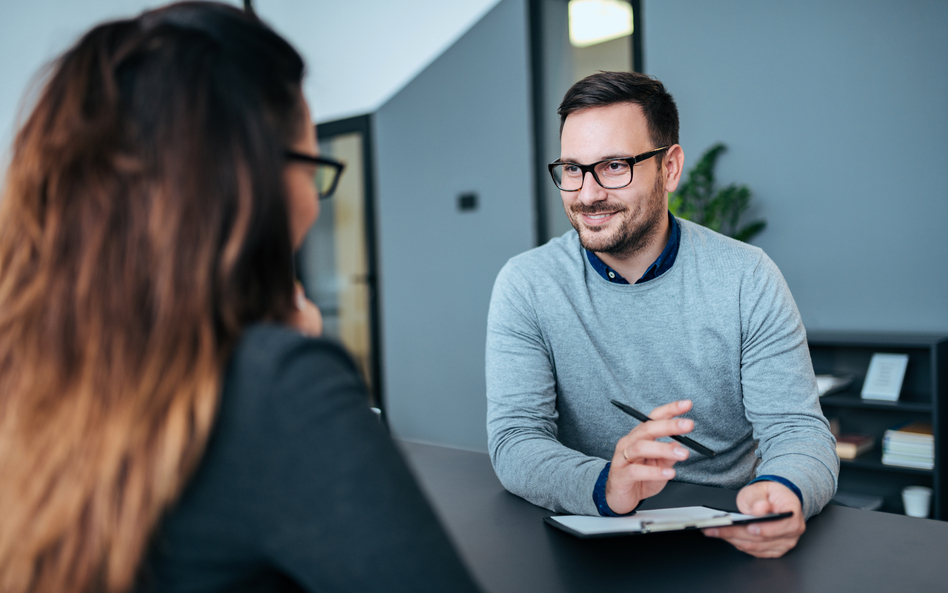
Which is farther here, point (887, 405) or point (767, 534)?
point (887, 405)

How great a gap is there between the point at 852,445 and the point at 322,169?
2755 millimetres

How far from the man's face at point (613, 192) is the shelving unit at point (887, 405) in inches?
62.9

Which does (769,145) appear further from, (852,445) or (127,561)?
(127,561)

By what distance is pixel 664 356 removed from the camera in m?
1.41

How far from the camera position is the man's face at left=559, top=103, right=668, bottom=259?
149cm

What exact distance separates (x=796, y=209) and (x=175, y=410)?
10.3ft

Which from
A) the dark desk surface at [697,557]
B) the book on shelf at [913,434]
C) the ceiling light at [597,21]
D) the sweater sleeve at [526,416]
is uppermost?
the ceiling light at [597,21]

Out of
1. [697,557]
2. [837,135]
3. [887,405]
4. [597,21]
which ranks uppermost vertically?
[597,21]

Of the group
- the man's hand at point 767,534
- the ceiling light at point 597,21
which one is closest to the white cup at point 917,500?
the man's hand at point 767,534

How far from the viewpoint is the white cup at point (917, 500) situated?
2.57 m

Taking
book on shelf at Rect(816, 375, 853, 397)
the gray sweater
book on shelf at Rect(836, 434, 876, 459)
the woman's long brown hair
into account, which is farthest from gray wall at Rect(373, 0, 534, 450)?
the woman's long brown hair

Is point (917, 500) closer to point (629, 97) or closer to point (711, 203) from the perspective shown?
point (711, 203)

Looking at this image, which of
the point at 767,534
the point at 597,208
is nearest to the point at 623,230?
the point at 597,208

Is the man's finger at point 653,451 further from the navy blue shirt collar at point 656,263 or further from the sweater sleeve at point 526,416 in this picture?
the navy blue shirt collar at point 656,263
